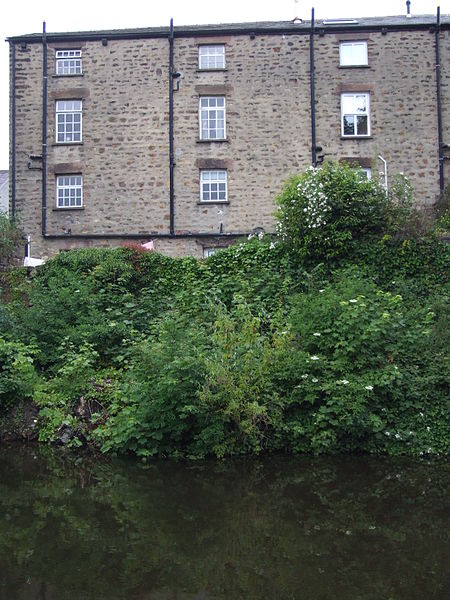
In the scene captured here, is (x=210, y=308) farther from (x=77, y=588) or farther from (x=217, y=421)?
(x=77, y=588)

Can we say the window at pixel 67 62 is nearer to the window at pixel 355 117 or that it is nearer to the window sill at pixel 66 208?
the window sill at pixel 66 208

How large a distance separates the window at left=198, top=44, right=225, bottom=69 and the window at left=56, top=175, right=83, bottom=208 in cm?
614

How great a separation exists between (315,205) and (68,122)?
12.5 metres

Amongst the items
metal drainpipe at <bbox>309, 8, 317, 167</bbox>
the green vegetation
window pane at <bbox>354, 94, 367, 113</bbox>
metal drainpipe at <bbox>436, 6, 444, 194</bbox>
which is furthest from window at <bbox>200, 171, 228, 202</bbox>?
the green vegetation

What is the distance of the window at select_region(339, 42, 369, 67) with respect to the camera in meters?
22.0

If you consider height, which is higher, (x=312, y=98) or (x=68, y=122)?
(x=312, y=98)

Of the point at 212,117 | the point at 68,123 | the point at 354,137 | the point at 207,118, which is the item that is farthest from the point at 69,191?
the point at 354,137

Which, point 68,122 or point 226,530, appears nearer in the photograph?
point 226,530

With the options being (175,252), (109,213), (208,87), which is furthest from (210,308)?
(208,87)

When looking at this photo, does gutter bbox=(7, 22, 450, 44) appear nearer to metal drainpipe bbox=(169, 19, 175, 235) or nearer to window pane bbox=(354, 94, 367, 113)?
metal drainpipe bbox=(169, 19, 175, 235)

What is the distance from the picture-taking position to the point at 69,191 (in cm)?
2178

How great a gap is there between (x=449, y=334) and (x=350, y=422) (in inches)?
116

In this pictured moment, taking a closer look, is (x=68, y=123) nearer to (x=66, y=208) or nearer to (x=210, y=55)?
(x=66, y=208)

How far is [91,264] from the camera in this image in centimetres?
1442
